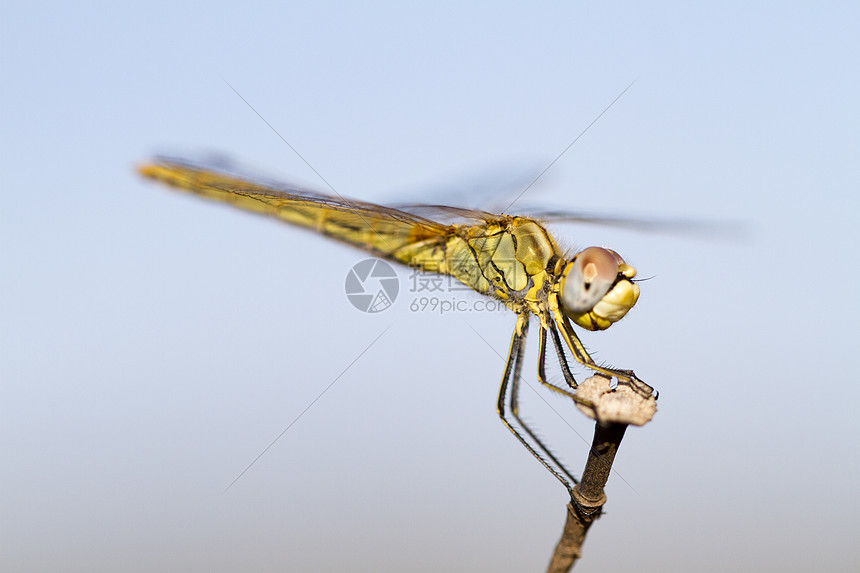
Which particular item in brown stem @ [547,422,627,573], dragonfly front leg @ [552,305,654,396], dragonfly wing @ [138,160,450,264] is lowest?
brown stem @ [547,422,627,573]

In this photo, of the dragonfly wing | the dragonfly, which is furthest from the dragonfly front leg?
the dragonfly wing

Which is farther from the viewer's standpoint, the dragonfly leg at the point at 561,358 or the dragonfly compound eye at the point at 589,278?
the dragonfly leg at the point at 561,358

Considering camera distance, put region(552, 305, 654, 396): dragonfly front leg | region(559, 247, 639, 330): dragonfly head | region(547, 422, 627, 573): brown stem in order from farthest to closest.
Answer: region(559, 247, 639, 330): dragonfly head < region(552, 305, 654, 396): dragonfly front leg < region(547, 422, 627, 573): brown stem

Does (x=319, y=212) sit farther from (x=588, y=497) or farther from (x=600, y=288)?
(x=588, y=497)

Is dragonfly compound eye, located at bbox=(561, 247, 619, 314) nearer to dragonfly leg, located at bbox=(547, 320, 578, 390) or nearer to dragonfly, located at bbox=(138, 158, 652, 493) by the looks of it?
dragonfly, located at bbox=(138, 158, 652, 493)

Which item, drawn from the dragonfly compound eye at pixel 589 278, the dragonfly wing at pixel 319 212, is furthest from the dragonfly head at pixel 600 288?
the dragonfly wing at pixel 319 212

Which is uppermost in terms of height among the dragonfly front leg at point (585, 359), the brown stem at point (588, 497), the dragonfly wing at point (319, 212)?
the dragonfly wing at point (319, 212)

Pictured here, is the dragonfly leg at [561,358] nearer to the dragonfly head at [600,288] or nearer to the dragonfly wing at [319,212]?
the dragonfly head at [600,288]

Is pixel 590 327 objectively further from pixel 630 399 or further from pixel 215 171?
pixel 215 171
